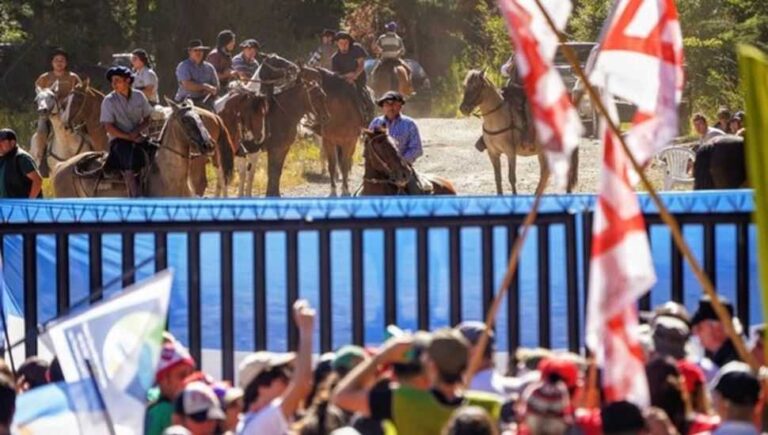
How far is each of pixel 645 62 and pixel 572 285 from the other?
7.51ft

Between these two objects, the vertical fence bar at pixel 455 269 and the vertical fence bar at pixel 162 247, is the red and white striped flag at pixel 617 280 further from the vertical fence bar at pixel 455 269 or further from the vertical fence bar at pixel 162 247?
the vertical fence bar at pixel 162 247

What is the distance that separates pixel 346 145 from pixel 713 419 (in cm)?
2235

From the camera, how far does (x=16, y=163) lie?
61.7 ft

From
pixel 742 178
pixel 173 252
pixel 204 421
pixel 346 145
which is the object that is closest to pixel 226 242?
pixel 173 252

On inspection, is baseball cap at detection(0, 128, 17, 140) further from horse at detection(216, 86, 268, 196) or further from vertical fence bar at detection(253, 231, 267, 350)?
horse at detection(216, 86, 268, 196)

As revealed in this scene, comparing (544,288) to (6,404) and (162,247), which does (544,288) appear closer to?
(162,247)

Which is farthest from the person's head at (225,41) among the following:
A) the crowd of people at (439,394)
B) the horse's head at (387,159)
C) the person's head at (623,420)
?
the person's head at (623,420)

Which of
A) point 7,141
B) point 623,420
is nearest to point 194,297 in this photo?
point 623,420

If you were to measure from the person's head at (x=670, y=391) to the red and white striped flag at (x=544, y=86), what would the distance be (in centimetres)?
83

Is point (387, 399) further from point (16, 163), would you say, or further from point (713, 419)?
point (16, 163)

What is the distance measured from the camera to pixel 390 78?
36906 millimetres

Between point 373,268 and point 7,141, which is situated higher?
point 7,141

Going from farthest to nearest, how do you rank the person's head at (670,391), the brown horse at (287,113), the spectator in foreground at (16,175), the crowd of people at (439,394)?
the brown horse at (287,113), the spectator in foreground at (16,175), the person's head at (670,391), the crowd of people at (439,394)

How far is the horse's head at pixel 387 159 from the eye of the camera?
2108 centimetres
